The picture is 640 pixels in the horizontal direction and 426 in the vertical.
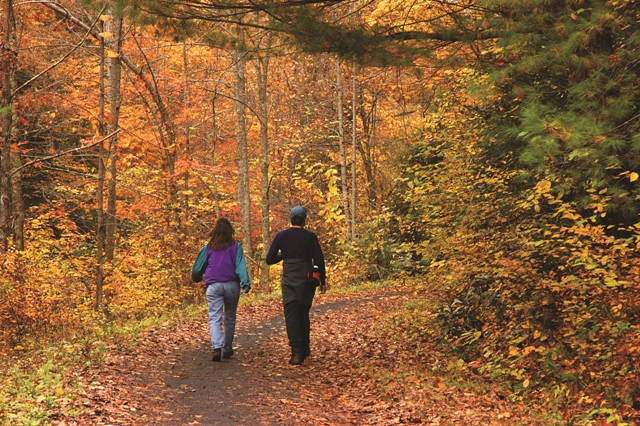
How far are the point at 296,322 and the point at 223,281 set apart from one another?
46.5 inches

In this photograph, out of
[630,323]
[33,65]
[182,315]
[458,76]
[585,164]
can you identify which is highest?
[33,65]

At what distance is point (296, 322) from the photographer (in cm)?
948

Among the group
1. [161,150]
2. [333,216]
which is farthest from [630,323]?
[333,216]

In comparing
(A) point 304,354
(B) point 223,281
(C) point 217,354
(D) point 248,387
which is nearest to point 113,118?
(B) point 223,281

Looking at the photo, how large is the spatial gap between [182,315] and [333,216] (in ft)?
38.6

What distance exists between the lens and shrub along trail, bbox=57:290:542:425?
21.4 ft

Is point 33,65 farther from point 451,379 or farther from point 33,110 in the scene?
point 451,379

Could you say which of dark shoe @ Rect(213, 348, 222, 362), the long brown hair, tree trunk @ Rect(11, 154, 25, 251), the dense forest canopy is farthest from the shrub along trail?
tree trunk @ Rect(11, 154, 25, 251)

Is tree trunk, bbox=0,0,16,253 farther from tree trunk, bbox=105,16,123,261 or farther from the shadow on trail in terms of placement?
the shadow on trail

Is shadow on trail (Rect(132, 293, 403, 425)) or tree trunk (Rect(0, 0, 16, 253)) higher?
tree trunk (Rect(0, 0, 16, 253))

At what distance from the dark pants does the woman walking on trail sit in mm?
715

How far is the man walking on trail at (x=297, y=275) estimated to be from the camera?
31.1 ft

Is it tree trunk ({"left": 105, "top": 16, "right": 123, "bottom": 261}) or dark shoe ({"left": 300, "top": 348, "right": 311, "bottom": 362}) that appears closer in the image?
dark shoe ({"left": 300, "top": 348, "right": 311, "bottom": 362})

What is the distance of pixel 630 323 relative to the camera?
23.1 feet
